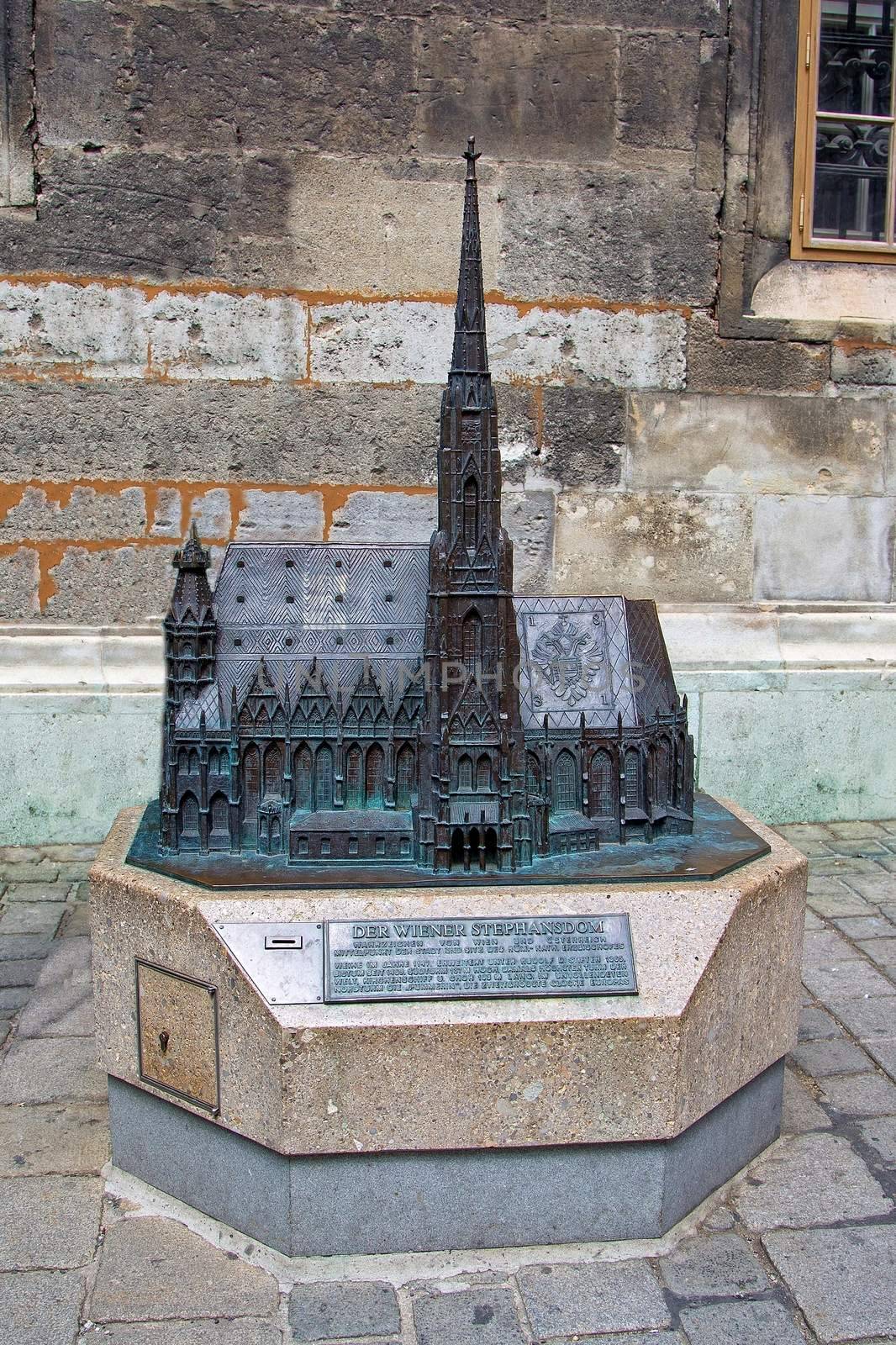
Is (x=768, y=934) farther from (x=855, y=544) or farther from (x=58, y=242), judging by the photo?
(x=58, y=242)

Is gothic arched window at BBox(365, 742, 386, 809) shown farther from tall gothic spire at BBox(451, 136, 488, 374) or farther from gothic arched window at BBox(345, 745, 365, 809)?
tall gothic spire at BBox(451, 136, 488, 374)

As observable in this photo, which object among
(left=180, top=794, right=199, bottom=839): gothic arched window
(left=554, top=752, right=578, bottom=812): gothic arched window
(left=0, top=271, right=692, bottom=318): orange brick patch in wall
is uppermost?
(left=0, top=271, right=692, bottom=318): orange brick patch in wall

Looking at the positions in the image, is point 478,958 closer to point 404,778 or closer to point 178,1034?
point 404,778

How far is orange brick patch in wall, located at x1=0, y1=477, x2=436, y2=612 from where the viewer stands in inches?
292

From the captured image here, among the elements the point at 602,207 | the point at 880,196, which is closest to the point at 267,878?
the point at 602,207

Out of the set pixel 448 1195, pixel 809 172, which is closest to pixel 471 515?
pixel 448 1195

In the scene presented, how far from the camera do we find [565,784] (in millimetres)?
4332

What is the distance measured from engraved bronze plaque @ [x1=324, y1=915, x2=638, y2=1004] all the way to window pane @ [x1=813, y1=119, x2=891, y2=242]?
234 inches

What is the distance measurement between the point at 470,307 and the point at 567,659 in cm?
128

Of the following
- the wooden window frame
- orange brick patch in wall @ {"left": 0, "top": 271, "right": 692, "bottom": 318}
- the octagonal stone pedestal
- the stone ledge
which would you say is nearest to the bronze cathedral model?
the octagonal stone pedestal

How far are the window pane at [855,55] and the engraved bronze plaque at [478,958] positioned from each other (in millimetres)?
6430

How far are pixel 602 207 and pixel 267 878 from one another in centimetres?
536

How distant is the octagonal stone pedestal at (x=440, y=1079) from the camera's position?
365cm

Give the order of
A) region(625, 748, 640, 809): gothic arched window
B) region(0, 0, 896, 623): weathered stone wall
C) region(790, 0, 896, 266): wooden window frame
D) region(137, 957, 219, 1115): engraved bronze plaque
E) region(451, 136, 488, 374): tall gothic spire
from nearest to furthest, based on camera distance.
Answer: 1. region(137, 957, 219, 1115): engraved bronze plaque
2. region(451, 136, 488, 374): tall gothic spire
3. region(625, 748, 640, 809): gothic arched window
4. region(0, 0, 896, 623): weathered stone wall
5. region(790, 0, 896, 266): wooden window frame
